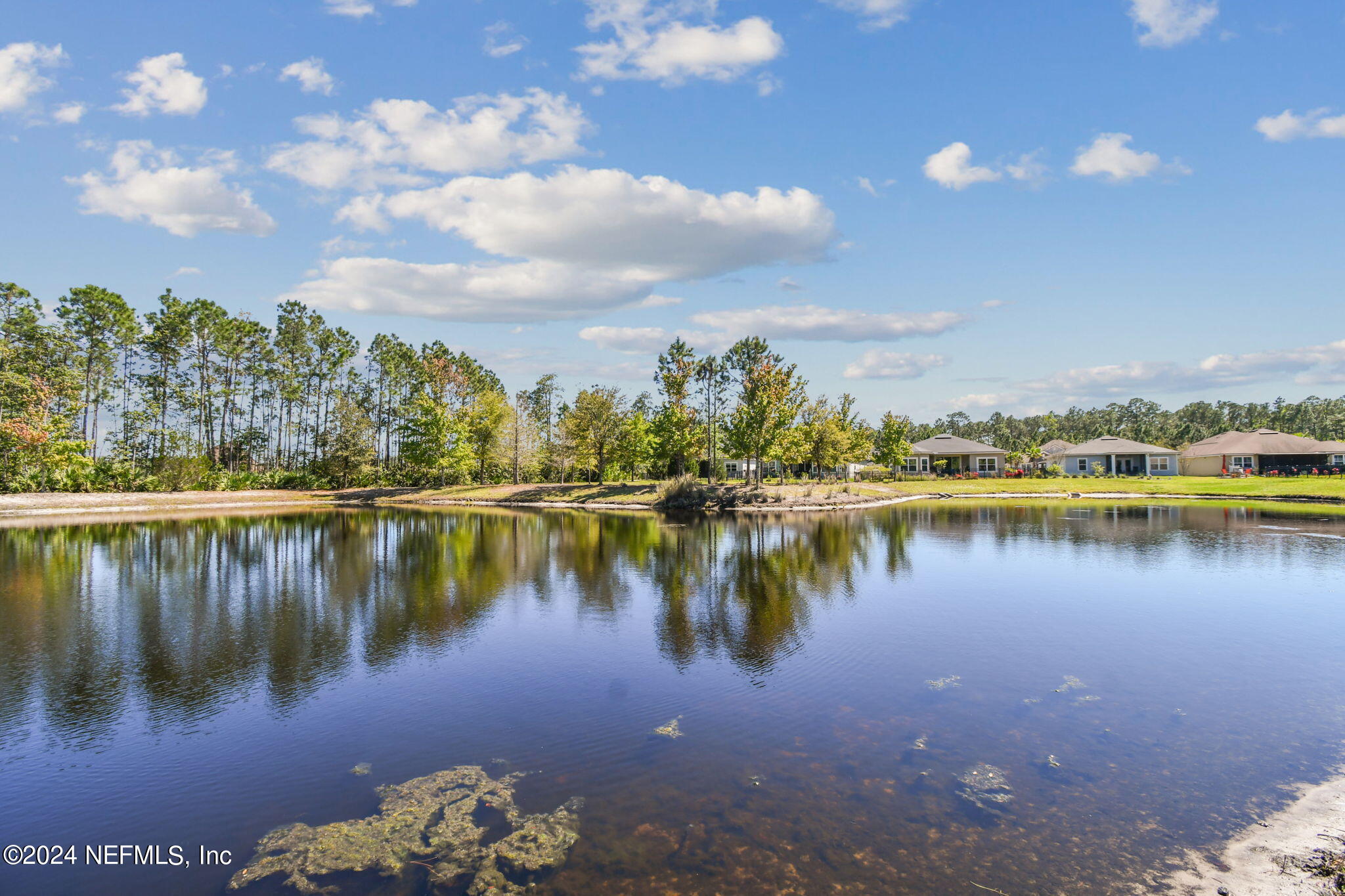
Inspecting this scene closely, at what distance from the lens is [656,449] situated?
6203 cm

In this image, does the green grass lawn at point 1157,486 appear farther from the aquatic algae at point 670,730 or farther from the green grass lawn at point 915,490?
the aquatic algae at point 670,730

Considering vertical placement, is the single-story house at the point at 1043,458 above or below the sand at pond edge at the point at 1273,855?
above

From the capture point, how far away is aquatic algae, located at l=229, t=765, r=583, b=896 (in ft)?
20.1

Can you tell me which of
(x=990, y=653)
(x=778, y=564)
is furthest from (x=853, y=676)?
(x=778, y=564)

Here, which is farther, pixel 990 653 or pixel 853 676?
pixel 990 653

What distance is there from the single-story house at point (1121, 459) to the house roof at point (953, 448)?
24.6 feet

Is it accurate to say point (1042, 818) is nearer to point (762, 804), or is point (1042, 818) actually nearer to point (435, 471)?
point (762, 804)

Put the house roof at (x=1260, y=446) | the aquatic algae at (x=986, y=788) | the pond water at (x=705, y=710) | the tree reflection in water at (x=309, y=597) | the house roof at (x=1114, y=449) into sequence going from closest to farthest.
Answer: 1. the pond water at (x=705, y=710)
2. the aquatic algae at (x=986, y=788)
3. the tree reflection in water at (x=309, y=597)
4. the house roof at (x=1260, y=446)
5. the house roof at (x=1114, y=449)

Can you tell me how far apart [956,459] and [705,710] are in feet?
247

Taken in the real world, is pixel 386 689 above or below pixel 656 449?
below

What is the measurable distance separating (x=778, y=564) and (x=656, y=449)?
38.7 meters

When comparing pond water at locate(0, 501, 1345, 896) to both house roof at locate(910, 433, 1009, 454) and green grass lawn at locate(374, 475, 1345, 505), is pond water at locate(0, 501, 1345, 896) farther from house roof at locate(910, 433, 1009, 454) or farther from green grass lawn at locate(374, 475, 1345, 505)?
house roof at locate(910, 433, 1009, 454)

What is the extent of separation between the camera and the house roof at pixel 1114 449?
72188 mm

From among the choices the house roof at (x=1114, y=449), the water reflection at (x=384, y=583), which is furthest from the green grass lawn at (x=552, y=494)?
the house roof at (x=1114, y=449)
